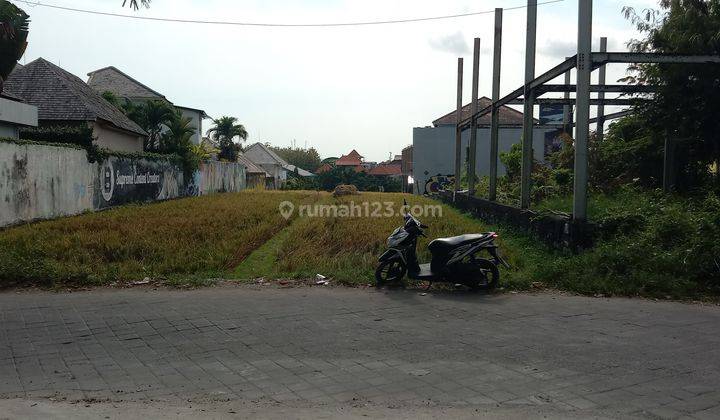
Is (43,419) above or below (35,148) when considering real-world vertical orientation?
below

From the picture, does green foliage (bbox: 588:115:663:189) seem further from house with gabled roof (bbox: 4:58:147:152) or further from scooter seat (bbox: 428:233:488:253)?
house with gabled roof (bbox: 4:58:147:152)

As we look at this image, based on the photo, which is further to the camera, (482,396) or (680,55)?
(680,55)

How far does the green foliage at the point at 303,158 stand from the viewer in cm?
11504

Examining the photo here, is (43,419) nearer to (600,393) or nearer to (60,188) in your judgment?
(600,393)

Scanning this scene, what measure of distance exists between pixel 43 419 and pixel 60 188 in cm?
1434

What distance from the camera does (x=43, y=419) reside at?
3826 millimetres

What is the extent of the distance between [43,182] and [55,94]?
11764mm

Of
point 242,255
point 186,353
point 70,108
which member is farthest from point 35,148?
point 186,353

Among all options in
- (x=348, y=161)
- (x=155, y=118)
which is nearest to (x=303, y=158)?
(x=348, y=161)

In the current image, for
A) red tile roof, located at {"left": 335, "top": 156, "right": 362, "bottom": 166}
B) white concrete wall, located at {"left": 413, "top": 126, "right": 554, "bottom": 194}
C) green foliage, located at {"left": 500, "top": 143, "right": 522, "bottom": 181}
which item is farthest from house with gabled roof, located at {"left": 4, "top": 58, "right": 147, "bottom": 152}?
red tile roof, located at {"left": 335, "top": 156, "right": 362, "bottom": 166}

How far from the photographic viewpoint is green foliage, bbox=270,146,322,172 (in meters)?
115

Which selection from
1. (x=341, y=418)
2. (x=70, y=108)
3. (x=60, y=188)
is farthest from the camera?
(x=70, y=108)

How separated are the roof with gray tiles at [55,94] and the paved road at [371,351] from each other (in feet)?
63.3

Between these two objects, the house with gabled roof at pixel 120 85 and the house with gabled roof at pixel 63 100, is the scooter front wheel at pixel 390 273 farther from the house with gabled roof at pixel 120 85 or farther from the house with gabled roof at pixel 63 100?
the house with gabled roof at pixel 120 85
